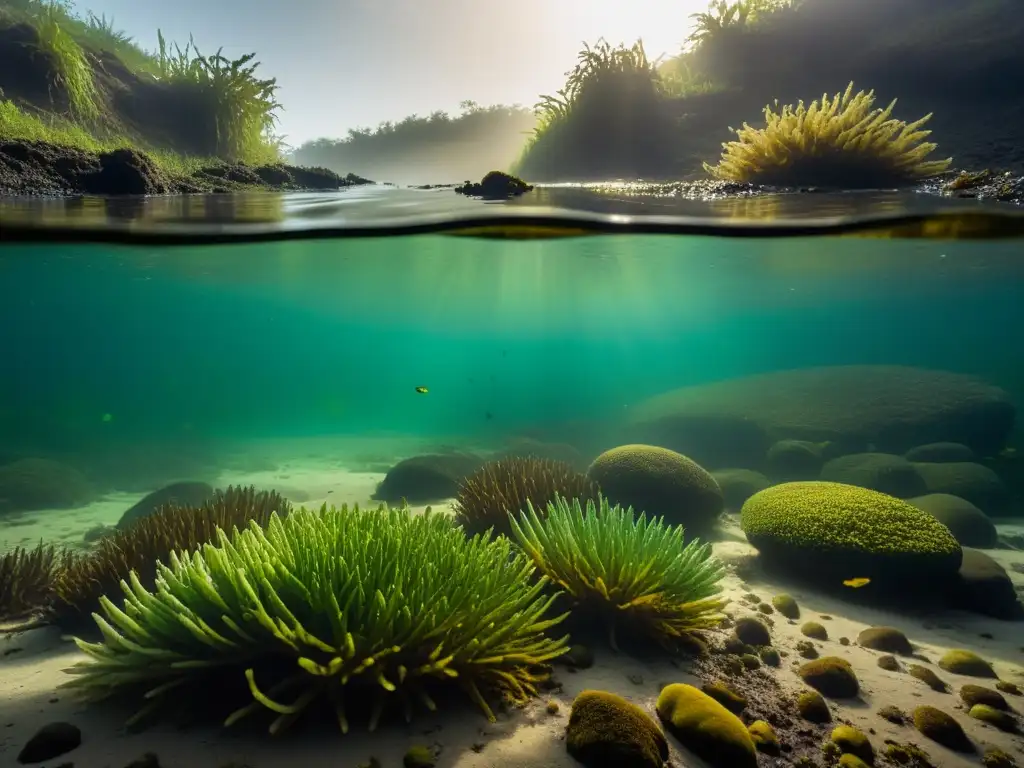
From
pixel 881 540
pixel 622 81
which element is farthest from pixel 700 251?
pixel 881 540

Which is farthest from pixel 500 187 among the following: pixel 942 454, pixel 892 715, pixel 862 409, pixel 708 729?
pixel 862 409

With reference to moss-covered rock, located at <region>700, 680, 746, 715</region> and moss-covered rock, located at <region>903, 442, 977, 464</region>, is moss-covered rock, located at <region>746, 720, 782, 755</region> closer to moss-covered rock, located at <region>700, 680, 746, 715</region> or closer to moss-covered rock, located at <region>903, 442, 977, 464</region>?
moss-covered rock, located at <region>700, 680, 746, 715</region>

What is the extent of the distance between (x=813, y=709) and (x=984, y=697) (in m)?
1.39

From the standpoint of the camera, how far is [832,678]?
369cm

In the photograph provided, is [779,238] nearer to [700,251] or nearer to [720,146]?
[720,146]

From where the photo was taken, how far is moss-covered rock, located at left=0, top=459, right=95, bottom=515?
12.9 meters

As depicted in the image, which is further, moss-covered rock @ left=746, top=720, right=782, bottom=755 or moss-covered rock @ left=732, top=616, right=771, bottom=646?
moss-covered rock @ left=732, top=616, right=771, bottom=646

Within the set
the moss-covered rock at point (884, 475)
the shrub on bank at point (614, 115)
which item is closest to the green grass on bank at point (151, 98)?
the shrub on bank at point (614, 115)

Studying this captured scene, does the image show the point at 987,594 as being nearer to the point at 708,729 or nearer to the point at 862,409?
the point at 708,729

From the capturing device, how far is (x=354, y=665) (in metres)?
2.61

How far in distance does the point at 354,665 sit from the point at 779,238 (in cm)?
1155

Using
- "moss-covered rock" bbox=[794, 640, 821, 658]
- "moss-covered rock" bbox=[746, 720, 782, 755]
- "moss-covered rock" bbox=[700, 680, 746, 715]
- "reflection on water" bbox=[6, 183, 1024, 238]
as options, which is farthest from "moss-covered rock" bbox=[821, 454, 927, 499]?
"moss-covered rock" bbox=[746, 720, 782, 755]

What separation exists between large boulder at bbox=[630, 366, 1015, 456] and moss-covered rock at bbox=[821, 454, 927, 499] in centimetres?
254

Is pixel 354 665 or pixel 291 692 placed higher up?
pixel 354 665
